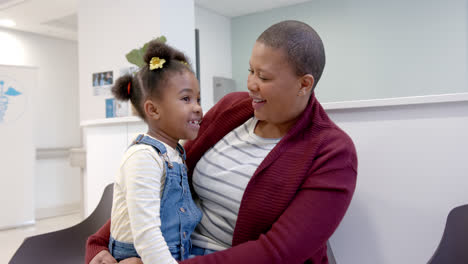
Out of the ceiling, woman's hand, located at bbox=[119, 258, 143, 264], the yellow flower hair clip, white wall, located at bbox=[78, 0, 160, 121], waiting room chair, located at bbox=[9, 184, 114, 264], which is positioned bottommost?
waiting room chair, located at bbox=[9, 184, 114, 264]

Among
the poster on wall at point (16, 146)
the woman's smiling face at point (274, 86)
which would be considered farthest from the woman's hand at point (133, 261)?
the poster on wall at point (16, 146)

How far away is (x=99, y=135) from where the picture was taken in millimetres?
2369

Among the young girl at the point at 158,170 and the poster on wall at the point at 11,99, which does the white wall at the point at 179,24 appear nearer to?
the poster on wall at the point at 11,99

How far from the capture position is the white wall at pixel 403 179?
48.8 inches

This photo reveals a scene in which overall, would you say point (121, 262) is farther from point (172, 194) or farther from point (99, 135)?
point (99, 135)

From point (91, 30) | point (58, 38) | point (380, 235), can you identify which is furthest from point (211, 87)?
point (380, 235)

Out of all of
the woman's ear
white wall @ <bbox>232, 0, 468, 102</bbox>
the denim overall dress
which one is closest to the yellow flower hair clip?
the denim overall dress

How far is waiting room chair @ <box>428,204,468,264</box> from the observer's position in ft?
3.72

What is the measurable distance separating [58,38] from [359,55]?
4.93 meters

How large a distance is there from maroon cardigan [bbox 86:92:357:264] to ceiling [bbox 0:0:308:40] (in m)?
4.64

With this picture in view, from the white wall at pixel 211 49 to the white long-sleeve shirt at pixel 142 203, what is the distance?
452 centimetres

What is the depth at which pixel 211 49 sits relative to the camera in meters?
6.02

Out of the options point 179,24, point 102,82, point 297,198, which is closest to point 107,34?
point 102,82

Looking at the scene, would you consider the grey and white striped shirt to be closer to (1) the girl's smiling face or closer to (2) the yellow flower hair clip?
(1) the girl's smiling face
